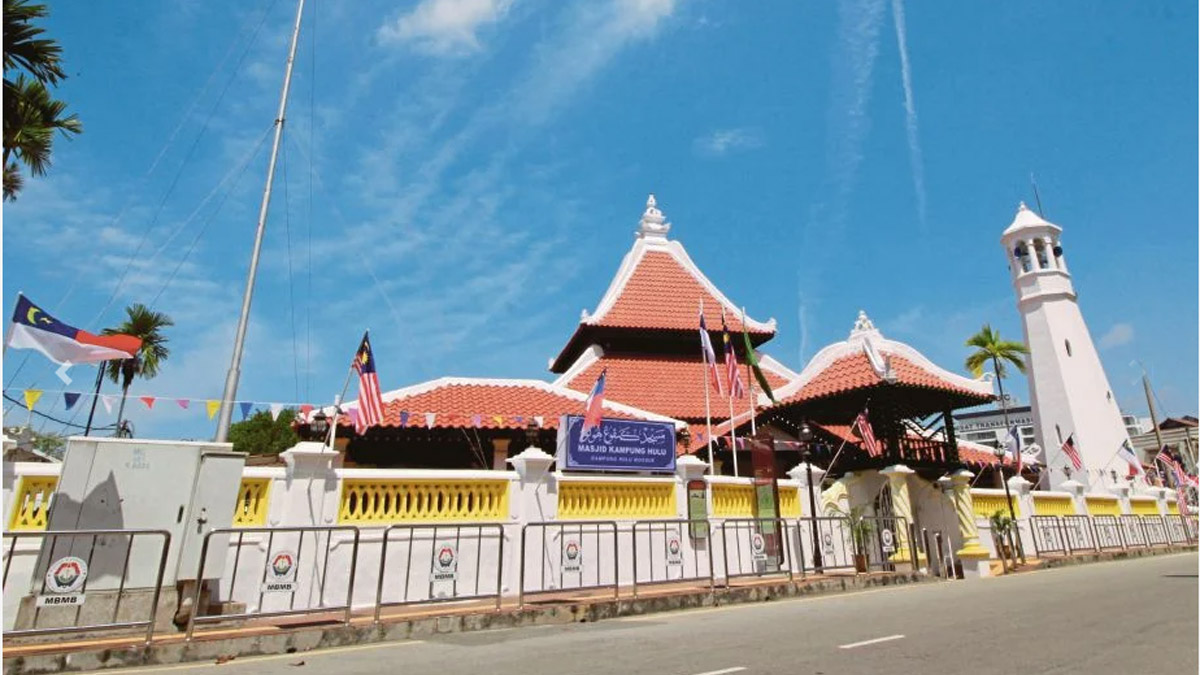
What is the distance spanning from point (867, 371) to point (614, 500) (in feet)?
27.5

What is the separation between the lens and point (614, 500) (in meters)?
12.3

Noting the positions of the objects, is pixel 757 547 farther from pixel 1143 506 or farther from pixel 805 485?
pixel 1143 506

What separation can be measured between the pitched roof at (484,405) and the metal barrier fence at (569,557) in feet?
13.4

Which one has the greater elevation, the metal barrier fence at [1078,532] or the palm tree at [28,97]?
the palm tree at [28,97]

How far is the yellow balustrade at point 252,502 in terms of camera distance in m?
9.35

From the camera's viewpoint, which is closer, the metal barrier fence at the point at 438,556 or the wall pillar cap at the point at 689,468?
the metal barrier fence at the point at 438,556

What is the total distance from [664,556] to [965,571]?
29.6 ft

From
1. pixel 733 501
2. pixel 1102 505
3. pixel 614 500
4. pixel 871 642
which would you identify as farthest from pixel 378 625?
pixel 1102 505

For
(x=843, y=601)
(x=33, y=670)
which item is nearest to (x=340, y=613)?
(x=33, y=670)

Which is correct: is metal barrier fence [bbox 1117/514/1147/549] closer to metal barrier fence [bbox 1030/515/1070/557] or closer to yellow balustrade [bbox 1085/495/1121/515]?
yellow balustrade [bbox 1085/495/1121/515]

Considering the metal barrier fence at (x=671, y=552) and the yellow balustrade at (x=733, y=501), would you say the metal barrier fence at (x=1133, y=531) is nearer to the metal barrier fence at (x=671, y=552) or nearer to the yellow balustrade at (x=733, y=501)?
the yellow balustrade at (x=733, y=501)

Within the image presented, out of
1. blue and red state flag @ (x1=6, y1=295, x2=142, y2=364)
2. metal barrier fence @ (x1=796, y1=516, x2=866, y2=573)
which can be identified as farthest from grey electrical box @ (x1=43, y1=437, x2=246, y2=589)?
metal barrier fence @ (x1=796, y1=516, x2=866, y2=573)

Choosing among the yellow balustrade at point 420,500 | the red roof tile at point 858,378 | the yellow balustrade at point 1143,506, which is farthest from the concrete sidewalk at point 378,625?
the yellow balustrade at point 1143,506

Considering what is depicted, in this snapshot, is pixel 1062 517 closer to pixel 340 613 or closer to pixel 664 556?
pixel 664 556
